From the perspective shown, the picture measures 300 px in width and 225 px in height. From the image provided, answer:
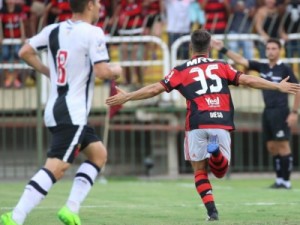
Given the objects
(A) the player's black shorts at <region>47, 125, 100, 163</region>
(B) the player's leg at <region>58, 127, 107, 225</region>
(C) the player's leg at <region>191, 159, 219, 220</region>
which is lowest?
(C) the player's leg at <region>191, 159, 219, 220</region>

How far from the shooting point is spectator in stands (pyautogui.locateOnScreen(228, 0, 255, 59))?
67.3 ft

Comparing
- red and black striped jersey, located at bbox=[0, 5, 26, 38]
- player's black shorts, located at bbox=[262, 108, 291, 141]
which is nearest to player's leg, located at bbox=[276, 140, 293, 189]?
player's black shorts, located at bbox=[262, 108, 291, 141]

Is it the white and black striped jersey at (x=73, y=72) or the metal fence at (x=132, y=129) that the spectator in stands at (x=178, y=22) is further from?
the white and black striped jersey at (x=73, y=72)

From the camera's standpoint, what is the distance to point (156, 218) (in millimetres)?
11273

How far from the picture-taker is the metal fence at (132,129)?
2034 cm

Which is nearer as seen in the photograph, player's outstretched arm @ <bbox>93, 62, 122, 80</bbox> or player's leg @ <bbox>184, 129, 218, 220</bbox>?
player's outstretched arm @ <bbox>93, 62, 122, 80</bbox>

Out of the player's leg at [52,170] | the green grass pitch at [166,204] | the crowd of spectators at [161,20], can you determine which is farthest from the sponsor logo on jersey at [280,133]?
the player's leg at [52,170]

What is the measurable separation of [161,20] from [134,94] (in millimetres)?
10741

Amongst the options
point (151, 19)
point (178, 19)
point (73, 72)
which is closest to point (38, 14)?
point (151, 19)

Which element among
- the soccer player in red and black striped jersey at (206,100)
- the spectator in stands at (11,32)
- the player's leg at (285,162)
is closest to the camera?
the soccer player in red and black striped jersey at (206,100)

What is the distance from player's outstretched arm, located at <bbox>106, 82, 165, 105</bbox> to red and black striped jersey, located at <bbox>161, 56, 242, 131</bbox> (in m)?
0.15

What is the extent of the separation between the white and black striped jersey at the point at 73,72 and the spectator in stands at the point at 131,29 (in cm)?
1062

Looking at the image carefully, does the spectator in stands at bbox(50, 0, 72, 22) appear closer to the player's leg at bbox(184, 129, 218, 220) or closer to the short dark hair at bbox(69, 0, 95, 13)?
the player's leg at bbox(184, 129, 218, 220)

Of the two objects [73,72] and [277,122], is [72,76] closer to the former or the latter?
[73,72]
